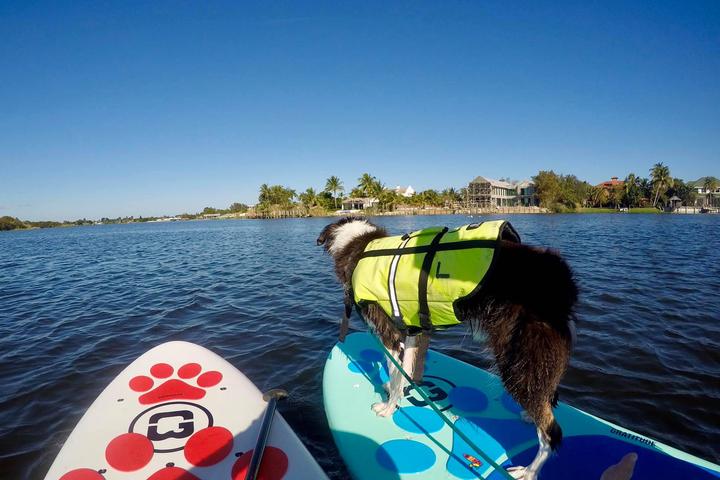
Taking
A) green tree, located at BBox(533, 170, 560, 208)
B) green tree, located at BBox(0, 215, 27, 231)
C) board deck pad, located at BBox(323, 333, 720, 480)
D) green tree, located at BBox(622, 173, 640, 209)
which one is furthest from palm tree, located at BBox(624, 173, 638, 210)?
green tree, located at BBox(0, 215, 27, 231)

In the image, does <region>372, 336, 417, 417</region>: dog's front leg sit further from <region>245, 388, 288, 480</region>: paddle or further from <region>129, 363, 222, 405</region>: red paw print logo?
<region>129, 363, 222, 405</region>: red paw print logo

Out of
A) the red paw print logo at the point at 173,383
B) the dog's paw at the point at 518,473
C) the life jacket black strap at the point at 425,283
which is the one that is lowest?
the dog's paw at the point at 518,473

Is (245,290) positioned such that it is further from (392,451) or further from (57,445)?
(392,451)

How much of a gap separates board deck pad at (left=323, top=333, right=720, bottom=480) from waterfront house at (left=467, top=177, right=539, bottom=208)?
91.0 meters

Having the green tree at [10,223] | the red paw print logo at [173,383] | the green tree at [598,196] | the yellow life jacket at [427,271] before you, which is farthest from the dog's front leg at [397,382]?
the green tree at [10,223]

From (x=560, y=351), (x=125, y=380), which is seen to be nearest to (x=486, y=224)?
(x=560, y=351)

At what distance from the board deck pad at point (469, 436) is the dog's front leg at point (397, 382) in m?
0.08

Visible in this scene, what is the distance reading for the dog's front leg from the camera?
351cm

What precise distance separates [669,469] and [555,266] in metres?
1.88

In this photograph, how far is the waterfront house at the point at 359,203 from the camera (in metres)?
88.6

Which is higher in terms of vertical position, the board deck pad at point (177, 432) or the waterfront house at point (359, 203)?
the waterfront house at point (359, 203)

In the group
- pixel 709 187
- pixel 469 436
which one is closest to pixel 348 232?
pixel 469 436

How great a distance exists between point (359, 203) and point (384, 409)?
90.5 meters

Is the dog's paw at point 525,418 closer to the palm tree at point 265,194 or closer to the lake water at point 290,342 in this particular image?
the lake water at point 290,342
